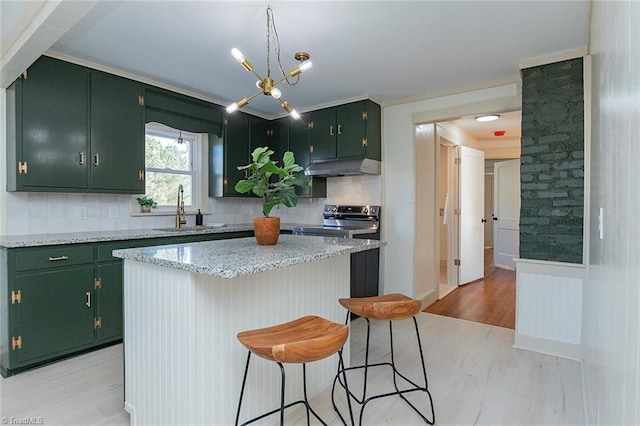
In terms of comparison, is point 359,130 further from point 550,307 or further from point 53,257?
point 53,257

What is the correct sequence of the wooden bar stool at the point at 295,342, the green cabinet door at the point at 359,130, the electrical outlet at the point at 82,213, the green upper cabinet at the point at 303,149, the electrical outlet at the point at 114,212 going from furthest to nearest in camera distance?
the green upper cabinet at the point at 303,149 < the green cabinet door at the point at 359,130 < the electrical outlet at the point at 114,212 < the electrical outlet at the point at 82,213 < the wooden bar stool at the point at 295,342

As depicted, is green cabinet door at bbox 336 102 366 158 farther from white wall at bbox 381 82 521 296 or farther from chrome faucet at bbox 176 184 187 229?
chrome faucet at bbox 176 184 187 229

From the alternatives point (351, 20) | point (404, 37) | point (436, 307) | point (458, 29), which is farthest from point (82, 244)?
point (436, 307)

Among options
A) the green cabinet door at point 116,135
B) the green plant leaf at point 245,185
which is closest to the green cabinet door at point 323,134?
the green cabinet door at point 116,135

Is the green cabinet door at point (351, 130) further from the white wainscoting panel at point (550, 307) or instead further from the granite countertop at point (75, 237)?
the white wainscoting panel at point (550, 307)

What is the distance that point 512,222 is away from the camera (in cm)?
654

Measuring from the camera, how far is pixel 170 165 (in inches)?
153

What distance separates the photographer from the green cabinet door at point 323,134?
4062mm

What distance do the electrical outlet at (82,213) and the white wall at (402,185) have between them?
297 centimetres

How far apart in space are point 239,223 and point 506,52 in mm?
3439

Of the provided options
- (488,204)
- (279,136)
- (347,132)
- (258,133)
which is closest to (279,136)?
(279,136)

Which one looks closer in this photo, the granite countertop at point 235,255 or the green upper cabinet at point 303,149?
the granite countertop at point 235,255

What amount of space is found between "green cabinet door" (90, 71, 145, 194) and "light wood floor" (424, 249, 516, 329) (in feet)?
11.1

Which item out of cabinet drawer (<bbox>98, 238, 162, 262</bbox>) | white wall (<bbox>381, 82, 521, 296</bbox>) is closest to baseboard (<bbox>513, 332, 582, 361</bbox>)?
white wall (<bbox>381, 82, 521, 296</bbox>)
